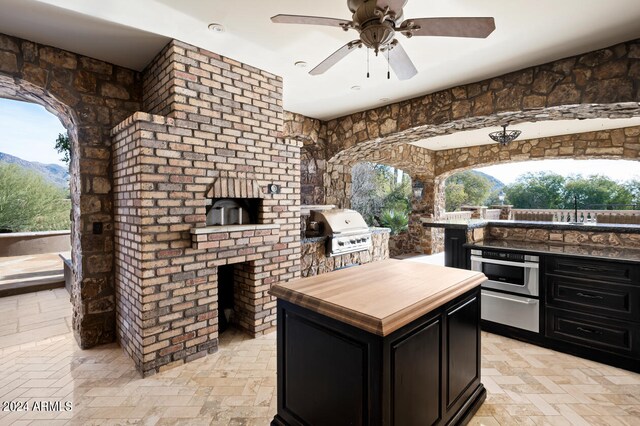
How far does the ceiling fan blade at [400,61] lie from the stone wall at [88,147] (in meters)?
2.57

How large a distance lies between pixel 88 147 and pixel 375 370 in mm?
3068

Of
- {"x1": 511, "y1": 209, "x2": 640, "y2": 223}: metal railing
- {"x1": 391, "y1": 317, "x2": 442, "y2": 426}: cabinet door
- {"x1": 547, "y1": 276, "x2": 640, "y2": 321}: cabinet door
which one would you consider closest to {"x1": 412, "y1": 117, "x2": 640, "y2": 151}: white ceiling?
{"x1": 511, "y1": 209, "x2": 640, "y2": 223}: metal railing

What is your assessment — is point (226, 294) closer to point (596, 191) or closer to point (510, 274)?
point (510, 274)

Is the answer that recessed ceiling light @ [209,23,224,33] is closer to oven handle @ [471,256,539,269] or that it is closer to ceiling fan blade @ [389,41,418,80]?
ceiling fan blade @ [389,41,418,80]

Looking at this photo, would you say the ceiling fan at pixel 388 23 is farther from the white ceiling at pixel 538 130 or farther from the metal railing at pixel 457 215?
the metal railing at pixel 457 215

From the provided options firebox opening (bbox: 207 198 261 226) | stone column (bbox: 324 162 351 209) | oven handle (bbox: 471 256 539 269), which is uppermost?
stone column (bbox: 324 162 351 209)

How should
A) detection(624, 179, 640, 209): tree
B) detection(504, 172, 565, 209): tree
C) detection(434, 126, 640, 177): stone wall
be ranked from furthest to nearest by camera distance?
1. detection(504, 172, 565, 209): tree
2. detection(624, 179, 640, 209): tree
3. detection(434, 126, 640, 177): stone wall

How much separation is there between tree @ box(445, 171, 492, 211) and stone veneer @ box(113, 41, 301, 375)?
14.1 m

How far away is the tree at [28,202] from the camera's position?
316 inches

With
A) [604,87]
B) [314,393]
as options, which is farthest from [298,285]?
[604,87]

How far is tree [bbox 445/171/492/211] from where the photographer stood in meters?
15.4

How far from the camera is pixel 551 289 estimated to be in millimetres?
2699

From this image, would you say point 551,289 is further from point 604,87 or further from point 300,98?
point 300,98

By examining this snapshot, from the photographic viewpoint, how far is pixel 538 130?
548 centimetres
